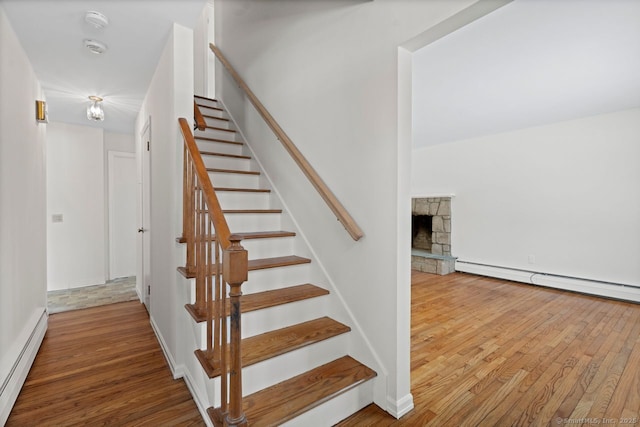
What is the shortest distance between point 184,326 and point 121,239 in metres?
3.69

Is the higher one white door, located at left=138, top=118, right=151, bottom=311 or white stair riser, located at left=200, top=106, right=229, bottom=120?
white stair riser, located at left=200, top=106, right=229, bottom=120

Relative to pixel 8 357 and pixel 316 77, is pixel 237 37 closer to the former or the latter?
pixel 316 77

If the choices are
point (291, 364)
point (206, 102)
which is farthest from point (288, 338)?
point (206, 102)

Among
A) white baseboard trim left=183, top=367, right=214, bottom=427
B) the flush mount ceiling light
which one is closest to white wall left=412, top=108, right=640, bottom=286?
white baseboard trim left=183, top=367, right=214, bottom=427

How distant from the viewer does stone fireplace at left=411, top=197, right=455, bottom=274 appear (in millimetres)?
5312

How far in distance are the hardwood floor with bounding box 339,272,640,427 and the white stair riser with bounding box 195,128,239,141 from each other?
2.94 m

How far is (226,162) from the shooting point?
10.3 ft

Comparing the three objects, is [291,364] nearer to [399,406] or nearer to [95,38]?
[399,406]

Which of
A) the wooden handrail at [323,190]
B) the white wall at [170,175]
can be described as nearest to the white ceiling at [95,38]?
the white wall at [170,175]

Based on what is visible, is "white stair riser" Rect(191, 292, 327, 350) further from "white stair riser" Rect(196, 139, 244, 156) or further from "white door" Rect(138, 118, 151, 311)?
"white stair riser" Rect(196, 139, 244, 156)

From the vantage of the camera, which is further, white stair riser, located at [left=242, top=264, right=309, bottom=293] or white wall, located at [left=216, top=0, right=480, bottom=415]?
white stair riser, located at [left=242, top=264, right=309, bottom=293]

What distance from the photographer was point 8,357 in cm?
182

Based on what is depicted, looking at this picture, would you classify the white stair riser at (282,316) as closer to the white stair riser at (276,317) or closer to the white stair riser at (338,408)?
the white stair riser at (276,317)

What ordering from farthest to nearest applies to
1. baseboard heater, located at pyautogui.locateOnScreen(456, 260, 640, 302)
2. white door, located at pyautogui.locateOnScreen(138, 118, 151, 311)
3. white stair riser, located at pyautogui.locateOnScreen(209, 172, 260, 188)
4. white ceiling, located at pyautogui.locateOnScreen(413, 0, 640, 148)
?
1. baseboard heater, located at pyautogui.locateOnScreen(456, 260, 640, 302)
2. white door, located at pyautogui.locateOnScreen(138, 118, 151, 311)
3. white stair riser, located at pyautogui.locateOnScreen(209, 172, 260, 188)
4. white ceiling, located at pyautogui.locateOnScreen(413, 0, 640, 148)
